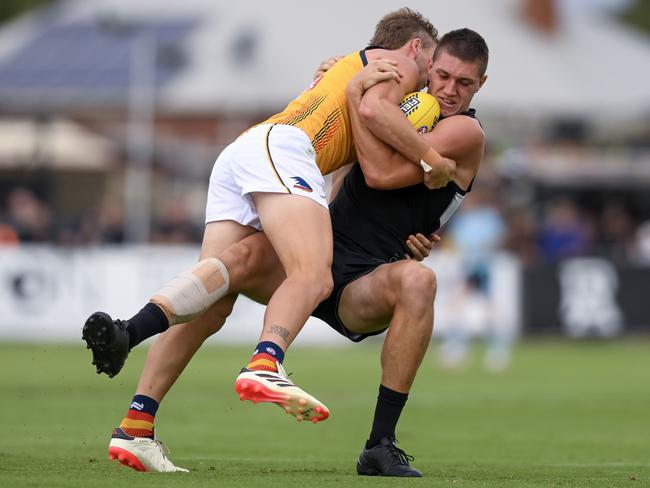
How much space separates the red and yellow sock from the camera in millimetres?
6945

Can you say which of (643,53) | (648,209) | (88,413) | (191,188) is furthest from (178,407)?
(643,53)

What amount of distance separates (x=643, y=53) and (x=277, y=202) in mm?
35938

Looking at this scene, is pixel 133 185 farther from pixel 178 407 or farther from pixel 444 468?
pixel 444 468

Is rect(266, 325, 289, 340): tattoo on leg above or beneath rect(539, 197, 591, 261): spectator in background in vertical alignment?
beneath

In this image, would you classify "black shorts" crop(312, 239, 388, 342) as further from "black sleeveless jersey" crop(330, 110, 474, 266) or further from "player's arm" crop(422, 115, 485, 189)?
"player's arm" crop(422, 115, 485, 189)

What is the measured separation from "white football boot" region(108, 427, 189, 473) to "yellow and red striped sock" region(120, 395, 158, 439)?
42 mm

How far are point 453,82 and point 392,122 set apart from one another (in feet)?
1.64

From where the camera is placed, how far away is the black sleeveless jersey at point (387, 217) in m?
8.02

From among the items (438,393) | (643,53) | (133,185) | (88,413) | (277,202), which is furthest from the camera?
(643,53)

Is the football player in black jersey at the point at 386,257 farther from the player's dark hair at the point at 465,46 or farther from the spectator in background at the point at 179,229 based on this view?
the spectator in background at the point at 179,229

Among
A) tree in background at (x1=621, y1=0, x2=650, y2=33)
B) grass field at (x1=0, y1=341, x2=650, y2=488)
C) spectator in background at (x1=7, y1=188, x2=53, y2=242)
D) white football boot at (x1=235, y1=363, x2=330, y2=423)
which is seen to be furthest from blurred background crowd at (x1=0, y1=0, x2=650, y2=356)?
tree in background at (x1=621, y1=0, x2=650, y2=33)

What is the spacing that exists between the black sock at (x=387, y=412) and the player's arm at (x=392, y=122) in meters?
1.22

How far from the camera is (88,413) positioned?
12367 millimetres

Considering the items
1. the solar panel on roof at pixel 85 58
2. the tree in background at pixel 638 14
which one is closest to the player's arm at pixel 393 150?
the solar panel on roof at pixel 85 58
